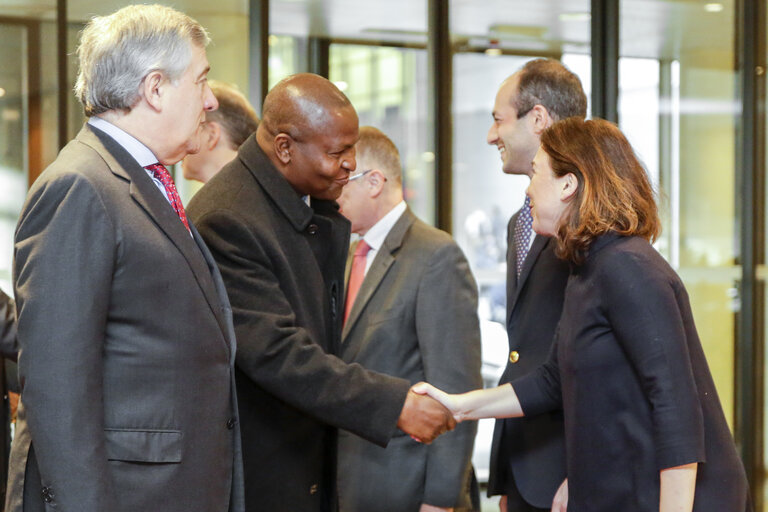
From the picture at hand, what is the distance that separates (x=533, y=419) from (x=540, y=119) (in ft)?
2.80

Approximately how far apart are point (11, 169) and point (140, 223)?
2.61m

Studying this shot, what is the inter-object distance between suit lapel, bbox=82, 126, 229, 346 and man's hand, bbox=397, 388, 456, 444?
724mm

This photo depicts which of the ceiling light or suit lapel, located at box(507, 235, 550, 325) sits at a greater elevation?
the ceiling light

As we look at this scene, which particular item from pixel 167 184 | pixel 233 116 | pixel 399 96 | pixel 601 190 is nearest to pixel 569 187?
pixel 601 190

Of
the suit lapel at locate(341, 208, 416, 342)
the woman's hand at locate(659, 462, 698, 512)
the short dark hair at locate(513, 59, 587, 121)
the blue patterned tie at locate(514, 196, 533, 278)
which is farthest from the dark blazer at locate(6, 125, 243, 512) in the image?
the short dark hair at locate(513, 59, 587, 121)

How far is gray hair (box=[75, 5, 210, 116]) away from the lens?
5.77ft

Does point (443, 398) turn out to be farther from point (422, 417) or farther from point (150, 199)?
point (150, 199)

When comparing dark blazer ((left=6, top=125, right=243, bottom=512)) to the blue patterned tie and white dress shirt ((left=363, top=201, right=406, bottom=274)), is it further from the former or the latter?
white dress shirt ((left=363, top=201, right=406, bottom=274))

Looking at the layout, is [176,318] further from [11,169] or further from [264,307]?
[11,169]

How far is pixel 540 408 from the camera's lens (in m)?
2.37

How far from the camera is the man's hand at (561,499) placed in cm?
224

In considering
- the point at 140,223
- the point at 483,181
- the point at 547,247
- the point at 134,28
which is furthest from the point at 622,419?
the point at 483,181

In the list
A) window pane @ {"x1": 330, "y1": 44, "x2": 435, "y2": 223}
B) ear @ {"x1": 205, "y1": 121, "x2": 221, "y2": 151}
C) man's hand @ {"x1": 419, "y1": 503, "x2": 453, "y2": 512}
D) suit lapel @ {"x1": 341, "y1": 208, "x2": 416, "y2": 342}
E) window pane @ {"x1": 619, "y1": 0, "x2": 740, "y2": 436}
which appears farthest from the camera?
window pane @ {"x1": 619, "y1": 0, "x2": 740, "y2": 436}

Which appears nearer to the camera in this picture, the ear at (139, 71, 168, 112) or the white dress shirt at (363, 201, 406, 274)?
the ear at (139, 71, 168, 112)
